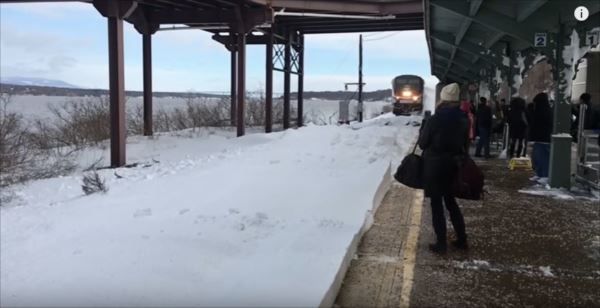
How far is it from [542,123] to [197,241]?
24.9 ft

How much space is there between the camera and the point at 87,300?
4172mm

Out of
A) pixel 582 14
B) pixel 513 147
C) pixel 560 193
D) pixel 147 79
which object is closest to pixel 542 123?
pixel 560 193

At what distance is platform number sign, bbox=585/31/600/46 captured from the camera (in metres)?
9.28

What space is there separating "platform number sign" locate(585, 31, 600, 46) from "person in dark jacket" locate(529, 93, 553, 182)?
1.33m

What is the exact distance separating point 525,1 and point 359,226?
7.07m

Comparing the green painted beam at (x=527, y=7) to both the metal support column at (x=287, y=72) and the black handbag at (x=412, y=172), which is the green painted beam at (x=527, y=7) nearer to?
the black handbag at (x=412, y=172)

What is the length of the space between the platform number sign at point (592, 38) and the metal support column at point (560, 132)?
0.40 meters

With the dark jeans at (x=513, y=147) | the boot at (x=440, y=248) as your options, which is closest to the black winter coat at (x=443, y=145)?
the boot at (x=440, y=248)

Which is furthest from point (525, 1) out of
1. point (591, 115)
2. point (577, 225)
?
point (577, 225)

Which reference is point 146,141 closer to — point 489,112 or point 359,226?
point 489,112

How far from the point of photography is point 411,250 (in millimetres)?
5863

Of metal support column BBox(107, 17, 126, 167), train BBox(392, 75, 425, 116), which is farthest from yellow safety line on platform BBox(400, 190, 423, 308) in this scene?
train BBox(392, 75, 425, 116)

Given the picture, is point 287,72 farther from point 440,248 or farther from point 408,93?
point 440,248

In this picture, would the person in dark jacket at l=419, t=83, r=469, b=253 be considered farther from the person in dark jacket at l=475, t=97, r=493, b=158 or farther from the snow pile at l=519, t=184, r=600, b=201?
the person in dark jacket at l=475, t=97, r=493, b=158
